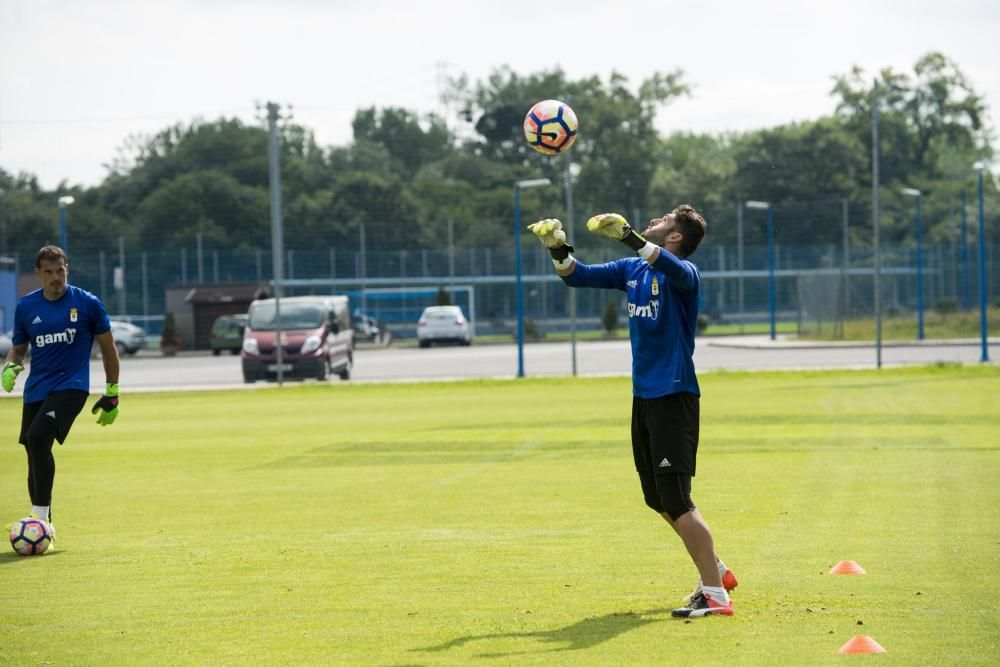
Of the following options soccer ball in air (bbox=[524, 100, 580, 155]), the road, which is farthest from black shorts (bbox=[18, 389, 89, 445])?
the road

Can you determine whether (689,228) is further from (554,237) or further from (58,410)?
(58,410)

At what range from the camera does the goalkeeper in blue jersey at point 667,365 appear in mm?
7102

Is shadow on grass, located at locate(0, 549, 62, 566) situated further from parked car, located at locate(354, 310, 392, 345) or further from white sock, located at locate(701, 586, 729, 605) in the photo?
parked car, located at locate(354, 310, 392, 345)

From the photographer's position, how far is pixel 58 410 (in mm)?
10203

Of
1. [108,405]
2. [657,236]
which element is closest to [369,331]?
[108,405]

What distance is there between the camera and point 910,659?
237 inches

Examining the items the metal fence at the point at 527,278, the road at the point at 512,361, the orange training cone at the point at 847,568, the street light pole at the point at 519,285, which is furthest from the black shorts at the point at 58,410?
the metal fence at the point at 527,278

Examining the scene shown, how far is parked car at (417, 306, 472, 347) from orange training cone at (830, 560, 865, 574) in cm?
4896

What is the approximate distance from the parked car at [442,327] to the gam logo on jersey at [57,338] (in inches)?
1838

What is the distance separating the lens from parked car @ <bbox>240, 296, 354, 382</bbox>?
33312mm

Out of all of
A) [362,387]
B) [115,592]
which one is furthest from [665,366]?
[362,387]

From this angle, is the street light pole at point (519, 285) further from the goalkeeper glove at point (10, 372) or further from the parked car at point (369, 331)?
the parked car at point (369, 331)

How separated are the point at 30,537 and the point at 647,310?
4.91 metres

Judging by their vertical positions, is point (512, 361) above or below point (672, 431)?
below
